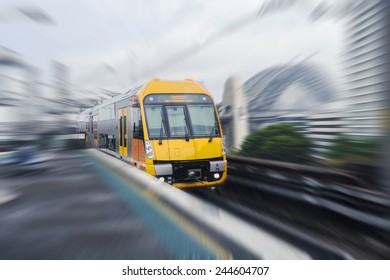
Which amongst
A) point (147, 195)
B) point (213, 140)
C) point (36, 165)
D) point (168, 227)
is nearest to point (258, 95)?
point (213, 140)

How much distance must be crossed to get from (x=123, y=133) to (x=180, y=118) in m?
2.64

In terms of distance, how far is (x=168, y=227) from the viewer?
3203mm

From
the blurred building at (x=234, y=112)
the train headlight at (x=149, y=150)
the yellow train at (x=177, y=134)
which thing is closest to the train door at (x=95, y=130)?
the blurred building at (x=234, y=112)

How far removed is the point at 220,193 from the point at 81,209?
4.88m

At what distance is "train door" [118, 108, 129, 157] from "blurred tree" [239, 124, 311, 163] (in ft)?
11.7

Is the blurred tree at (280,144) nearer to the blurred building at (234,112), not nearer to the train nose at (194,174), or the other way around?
the blurred building at (234,112)

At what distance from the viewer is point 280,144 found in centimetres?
909

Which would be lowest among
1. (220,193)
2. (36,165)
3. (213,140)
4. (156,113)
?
(220,193)

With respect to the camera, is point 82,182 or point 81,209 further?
point 82,182

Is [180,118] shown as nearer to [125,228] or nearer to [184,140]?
[184,140]

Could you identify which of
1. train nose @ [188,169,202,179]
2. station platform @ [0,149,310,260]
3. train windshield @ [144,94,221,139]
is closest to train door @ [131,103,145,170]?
train windshield @ [144,94,221,139]

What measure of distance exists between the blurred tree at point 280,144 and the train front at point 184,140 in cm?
169

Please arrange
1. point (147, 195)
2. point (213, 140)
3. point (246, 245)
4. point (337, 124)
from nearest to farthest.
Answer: point (246, 245)
point (147, 195)
point (337, 124)
point (213, 140)
